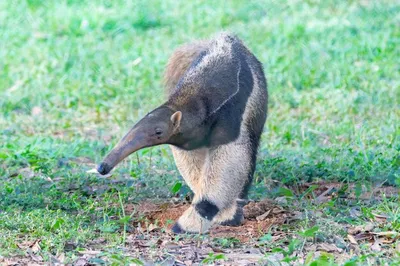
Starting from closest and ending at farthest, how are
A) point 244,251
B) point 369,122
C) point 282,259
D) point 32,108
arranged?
1. point 282,259
2. point 244,251
3. point 369,122
4. point 32,108

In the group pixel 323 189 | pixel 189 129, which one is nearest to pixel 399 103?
pixel 323 189

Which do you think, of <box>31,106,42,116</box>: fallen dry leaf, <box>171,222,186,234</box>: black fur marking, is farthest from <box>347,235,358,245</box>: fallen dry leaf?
<box>31,106,42,116</box>: fallen dry leaf

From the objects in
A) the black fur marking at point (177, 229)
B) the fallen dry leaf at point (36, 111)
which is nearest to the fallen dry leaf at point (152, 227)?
the black fur marking at point (177, 229)

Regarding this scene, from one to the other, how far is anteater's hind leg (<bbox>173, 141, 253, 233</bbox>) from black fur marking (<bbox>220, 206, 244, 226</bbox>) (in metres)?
0.10

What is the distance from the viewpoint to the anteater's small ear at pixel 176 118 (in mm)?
5500

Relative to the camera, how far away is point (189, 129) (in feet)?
18.4

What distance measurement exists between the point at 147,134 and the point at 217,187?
2.24 feet

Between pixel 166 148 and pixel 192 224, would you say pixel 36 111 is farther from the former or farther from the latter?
pixel 192 224

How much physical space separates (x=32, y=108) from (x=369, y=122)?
353cm

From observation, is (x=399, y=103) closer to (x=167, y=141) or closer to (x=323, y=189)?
(x=323, y=189)

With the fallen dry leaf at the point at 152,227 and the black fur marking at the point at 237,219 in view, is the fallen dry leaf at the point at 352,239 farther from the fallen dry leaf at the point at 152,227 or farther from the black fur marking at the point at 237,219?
the fallen dry leaf at the point at 152,227

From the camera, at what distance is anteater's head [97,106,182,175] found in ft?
17.1

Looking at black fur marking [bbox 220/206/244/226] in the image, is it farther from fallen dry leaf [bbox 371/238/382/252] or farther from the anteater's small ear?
fallen dry leaf [bbox 371/238/382/252]

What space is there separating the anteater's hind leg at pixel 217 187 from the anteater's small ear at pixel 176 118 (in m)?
0.38
